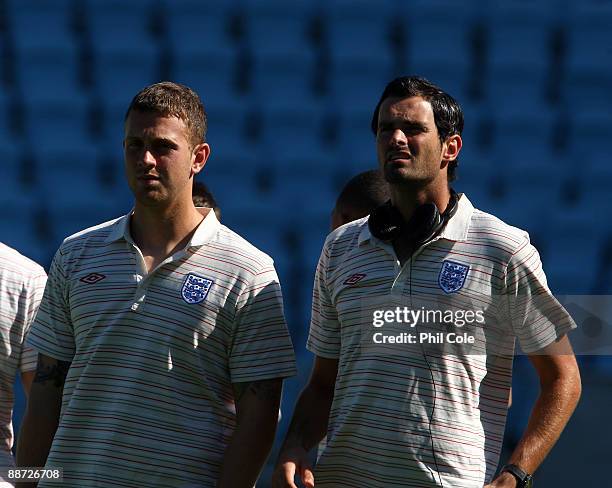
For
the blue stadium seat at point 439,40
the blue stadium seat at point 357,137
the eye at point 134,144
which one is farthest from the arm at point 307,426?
the blue stadium seat at point 439,40

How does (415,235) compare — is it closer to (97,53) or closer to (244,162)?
(244,162)

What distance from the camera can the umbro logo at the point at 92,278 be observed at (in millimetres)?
2191

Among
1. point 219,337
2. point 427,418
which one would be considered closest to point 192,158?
point 219,337

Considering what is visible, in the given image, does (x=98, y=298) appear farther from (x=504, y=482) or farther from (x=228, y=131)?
(x=228, y=131)

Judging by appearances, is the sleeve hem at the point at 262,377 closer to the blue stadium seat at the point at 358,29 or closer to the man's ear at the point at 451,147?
the man's ear at the point at 451,147

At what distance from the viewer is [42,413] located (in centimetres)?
222

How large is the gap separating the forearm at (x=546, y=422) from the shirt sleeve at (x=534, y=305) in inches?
3.2

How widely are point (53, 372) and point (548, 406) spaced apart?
964mm

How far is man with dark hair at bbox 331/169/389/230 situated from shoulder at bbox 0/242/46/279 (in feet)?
2.39

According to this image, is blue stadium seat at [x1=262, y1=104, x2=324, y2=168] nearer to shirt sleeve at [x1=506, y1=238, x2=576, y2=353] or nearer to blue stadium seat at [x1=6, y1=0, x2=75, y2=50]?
blue stadium seat at [x1=6, y1=0, x2=75, y2=50]

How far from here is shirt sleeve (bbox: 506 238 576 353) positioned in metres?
2.04

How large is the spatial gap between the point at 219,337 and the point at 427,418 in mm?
422

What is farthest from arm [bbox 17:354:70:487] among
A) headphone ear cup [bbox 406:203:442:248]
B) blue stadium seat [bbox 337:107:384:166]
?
blue stadium seat [bbox 337:107:384:166]

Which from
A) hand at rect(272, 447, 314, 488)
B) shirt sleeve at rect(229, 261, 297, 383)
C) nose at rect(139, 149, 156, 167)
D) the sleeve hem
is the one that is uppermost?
nose at rect(139, 149, 156, 167)
